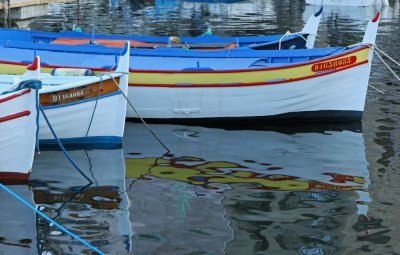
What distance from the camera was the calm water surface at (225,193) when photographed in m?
10.8

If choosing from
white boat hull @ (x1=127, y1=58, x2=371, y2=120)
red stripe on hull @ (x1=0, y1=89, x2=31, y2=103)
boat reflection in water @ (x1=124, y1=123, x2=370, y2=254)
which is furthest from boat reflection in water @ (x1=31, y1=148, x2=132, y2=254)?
white boat hull @ (x1=127, y1=58, x2=371, y2=120)

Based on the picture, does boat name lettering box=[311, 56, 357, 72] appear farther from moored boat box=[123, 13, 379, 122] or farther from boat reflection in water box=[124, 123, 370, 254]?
boat reflection in water box=[124, 123, 370, 254]

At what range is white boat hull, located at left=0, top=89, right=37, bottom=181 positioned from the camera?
12.9 m

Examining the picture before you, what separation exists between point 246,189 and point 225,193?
444 millimetres

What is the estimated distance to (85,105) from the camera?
50.1ft

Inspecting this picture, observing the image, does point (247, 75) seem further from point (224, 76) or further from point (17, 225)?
point (17, 225)

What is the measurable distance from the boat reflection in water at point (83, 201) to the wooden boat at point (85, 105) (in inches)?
14.2

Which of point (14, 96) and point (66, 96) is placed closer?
point (14, 96)

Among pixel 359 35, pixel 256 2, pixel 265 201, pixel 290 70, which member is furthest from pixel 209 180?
pixel 256 2

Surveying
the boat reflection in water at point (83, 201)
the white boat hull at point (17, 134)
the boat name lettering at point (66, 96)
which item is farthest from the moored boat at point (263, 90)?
the white boat hull at point (17, 134)

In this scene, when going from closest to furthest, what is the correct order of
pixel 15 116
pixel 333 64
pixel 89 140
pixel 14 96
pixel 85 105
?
pixel 14 96, pixel 15 116, pixel 85 105, pixel 89 140, pixel 333 64

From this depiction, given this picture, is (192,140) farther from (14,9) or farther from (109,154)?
(14,9)

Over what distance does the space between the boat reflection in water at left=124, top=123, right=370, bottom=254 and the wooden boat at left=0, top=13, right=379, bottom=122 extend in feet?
1.50

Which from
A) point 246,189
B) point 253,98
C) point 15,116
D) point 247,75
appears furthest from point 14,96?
point 253,98
